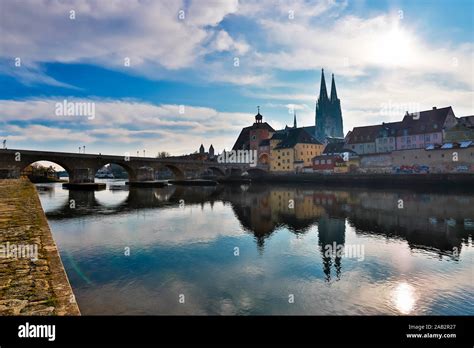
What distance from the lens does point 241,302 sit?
8.75 metres

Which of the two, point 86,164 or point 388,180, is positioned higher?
point 86,164

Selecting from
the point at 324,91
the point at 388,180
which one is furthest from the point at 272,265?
the point at 324,91

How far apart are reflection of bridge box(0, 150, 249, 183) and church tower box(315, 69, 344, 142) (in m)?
76.1

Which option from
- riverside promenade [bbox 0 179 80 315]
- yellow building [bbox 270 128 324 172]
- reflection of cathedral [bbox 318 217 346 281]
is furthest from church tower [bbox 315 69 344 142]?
riverside promenade [bbox 0 179 80 315]

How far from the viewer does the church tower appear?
481 ft

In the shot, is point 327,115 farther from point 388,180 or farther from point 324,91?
point 388,180

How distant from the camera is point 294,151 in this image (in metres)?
98.4

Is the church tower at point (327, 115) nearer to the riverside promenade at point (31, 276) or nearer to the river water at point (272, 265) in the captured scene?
the river water at point (272, 265)

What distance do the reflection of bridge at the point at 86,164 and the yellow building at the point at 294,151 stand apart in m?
24.2

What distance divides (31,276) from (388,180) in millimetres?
57276
